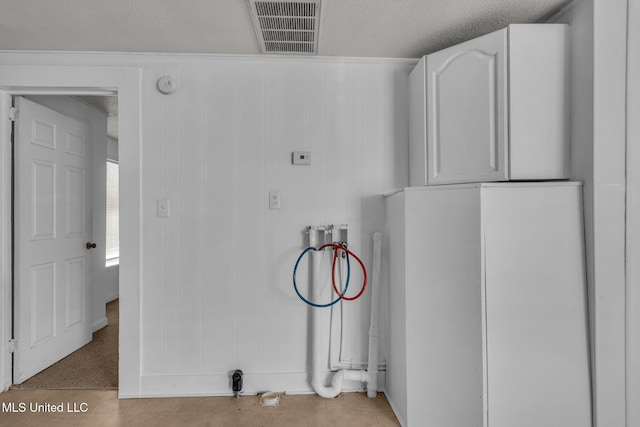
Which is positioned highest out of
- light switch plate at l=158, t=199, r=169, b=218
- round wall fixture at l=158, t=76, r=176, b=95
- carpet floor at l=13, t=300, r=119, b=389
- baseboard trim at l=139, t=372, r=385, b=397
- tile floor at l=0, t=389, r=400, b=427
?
round wall fixture at l=158, t=76, r=176, b=95

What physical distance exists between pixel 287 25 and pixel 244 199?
1.01 meters

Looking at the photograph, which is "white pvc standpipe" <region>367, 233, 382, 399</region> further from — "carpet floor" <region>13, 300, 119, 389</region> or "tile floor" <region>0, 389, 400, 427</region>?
"carpet floor" <region>13, 300, 119, 389</region>

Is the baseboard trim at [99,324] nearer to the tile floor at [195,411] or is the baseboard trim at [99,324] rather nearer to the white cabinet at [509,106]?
the tile floor at [195,411]

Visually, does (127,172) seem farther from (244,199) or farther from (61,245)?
(61,245)

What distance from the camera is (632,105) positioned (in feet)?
5.01

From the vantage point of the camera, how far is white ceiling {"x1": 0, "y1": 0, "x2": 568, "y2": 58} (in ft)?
5.57

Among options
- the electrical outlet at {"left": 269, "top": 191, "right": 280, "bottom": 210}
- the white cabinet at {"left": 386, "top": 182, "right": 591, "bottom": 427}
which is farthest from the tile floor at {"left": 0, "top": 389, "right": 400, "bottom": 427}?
the electrical outlet at {"left": 269, "top": 191, "right": 280, "bottom": 210}

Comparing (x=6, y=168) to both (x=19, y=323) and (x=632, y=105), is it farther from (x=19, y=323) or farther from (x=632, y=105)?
(x=632, y=105)

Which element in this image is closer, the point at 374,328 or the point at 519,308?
the point at 519,308

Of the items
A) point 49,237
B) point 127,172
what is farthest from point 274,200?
point 49,237

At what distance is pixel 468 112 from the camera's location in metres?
1.79

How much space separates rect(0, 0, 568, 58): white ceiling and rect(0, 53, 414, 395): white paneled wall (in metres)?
0.11

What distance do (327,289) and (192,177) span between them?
A: 109cm

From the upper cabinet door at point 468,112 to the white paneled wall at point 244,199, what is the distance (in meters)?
0.40
